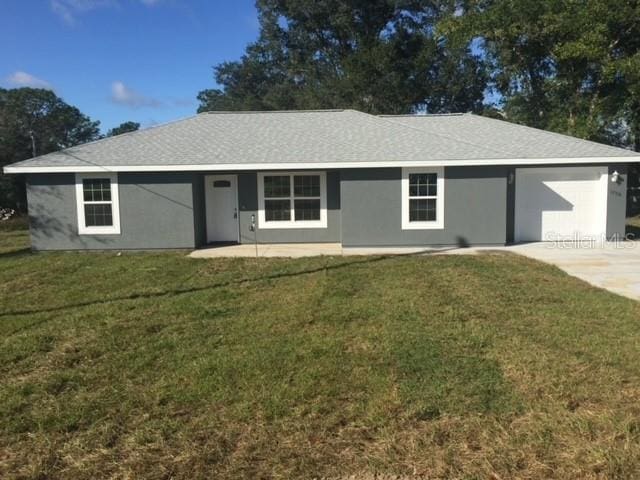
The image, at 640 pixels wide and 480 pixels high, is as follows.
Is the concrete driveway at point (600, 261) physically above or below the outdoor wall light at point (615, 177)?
below

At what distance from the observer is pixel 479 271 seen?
33.0 feet

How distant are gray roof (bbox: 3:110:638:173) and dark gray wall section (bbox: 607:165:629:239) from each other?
629 millimetres

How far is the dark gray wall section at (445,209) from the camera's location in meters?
13.7

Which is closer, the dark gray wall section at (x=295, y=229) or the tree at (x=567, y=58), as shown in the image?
the dark gray wall section at (x=295, y=229)

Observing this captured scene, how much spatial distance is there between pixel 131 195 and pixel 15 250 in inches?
173

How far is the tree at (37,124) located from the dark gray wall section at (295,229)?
47.2 meters

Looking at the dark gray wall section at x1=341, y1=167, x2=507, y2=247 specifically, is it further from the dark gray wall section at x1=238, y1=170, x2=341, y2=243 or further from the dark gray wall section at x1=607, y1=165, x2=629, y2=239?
the dark gray wall section at x1=607, y1=165, x2=629, y2=239

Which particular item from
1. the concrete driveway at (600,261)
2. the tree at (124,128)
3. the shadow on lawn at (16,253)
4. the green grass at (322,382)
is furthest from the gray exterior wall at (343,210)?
the tree at (124,128)

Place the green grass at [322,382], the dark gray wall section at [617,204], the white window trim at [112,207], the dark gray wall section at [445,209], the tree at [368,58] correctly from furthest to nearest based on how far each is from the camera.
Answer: the tree at [368,58] → the dark gray wall section at [617,204] → the white window trim at [112,207] → the dark gray wall section at [445,209] → the green grass at [322,382]

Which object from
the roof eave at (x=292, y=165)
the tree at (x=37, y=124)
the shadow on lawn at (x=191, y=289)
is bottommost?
the shadow on lawn at (x=191, y=289)

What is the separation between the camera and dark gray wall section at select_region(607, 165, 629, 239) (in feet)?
47.6

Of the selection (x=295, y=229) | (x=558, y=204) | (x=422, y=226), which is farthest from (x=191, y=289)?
(x=558, y=204)

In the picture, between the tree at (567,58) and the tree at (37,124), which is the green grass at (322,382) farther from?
the tree at (37,124)

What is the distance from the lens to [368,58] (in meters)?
31.1
